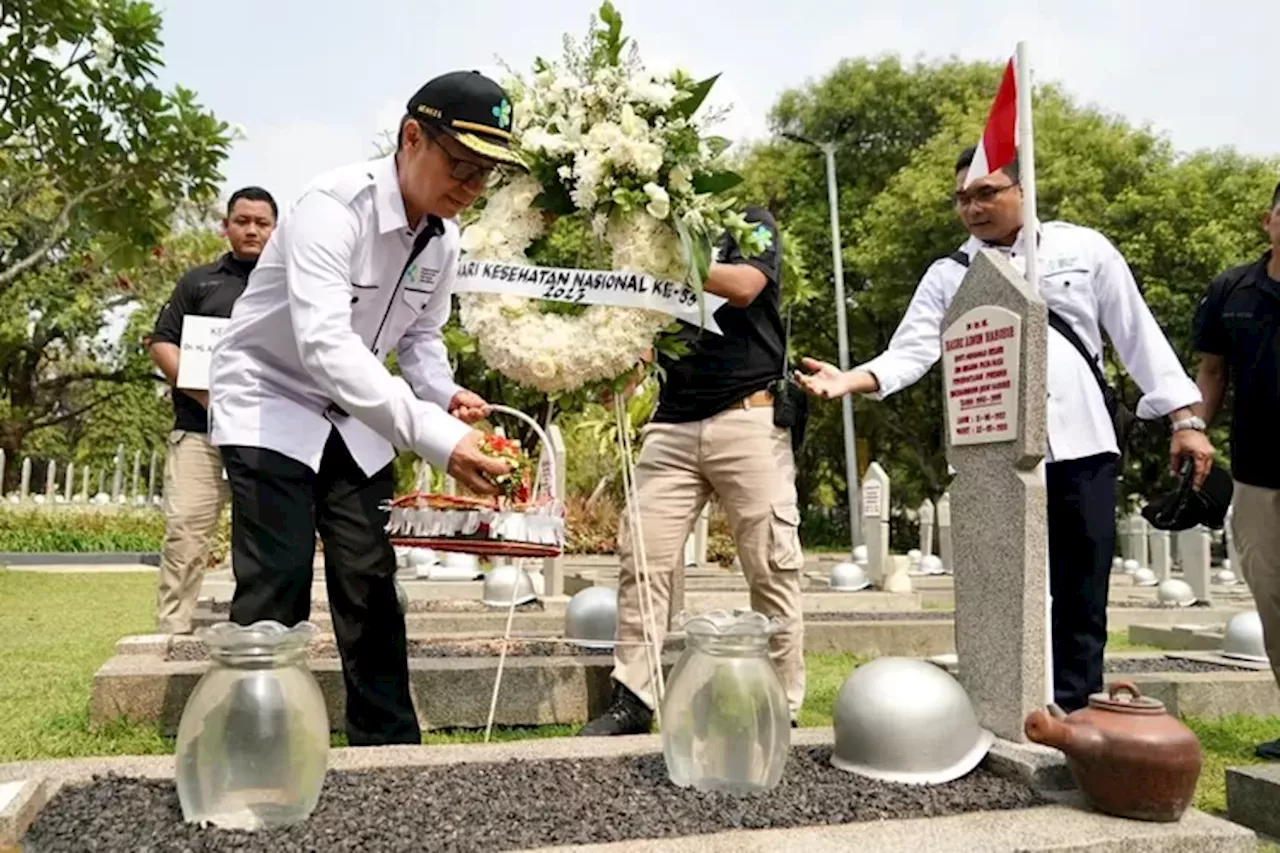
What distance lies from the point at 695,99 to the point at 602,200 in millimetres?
472

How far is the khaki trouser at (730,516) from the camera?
168 inches

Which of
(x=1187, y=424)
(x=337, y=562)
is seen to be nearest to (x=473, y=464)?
(x=337, y=562)

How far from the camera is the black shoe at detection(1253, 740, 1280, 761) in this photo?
4.51 metres

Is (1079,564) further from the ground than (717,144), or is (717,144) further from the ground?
(717,144)

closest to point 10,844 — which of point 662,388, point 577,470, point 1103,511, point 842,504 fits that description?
point 662,388

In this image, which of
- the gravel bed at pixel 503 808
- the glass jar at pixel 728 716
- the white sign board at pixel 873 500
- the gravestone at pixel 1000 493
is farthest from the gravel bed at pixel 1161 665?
the white sign board at pixel 873 500

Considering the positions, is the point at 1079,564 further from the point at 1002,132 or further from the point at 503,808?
the point at 503,808

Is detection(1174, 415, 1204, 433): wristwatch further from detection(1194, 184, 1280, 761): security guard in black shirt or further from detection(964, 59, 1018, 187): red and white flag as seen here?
detection(964, 59, 1018, 187): red and white flag

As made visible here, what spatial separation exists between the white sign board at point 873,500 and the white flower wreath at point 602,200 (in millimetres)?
8344

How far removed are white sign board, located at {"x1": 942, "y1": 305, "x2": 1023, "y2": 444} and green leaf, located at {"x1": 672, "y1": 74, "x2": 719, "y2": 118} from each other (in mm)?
1120

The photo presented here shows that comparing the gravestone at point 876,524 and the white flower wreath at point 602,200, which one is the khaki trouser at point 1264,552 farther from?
the gravestone at point 876,524

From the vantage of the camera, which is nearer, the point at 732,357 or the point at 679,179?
the point at 679,179

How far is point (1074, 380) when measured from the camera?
397 cm

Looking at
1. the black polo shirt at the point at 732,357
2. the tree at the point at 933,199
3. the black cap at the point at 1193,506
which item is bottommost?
the black cap at the point at 1193,506
